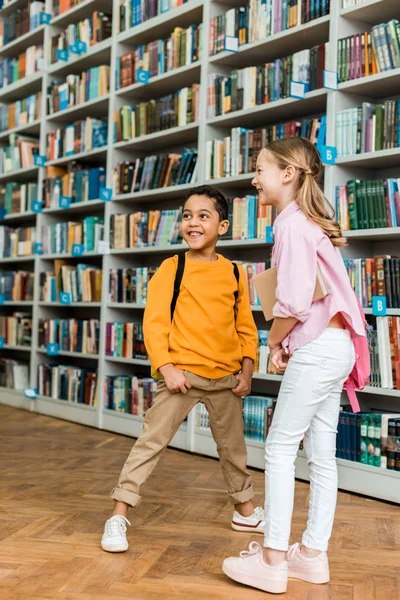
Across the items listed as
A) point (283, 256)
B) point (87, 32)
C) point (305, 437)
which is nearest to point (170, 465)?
point (305, 437)

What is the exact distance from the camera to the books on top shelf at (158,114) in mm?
4543

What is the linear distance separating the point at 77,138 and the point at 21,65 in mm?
1393

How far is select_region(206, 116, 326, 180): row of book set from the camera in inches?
150

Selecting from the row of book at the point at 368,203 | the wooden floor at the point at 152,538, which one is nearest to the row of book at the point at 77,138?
the row of book at the point at 368,203

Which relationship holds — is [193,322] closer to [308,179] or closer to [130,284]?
[308,179]

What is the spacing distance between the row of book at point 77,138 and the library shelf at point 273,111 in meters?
1.30

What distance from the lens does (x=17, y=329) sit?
20.4ft

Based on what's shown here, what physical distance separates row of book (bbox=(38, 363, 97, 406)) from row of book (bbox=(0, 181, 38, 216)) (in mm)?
1398

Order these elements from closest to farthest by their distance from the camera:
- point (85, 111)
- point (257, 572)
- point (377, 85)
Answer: point (257, 572) → point (377, 85) → point (85, 111)

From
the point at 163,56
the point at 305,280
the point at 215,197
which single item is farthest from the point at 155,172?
the point at 305,280

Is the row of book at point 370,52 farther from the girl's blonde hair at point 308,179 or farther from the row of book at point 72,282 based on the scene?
the row of book at point 72,282

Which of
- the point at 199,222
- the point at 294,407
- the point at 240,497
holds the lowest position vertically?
the point at 240,497

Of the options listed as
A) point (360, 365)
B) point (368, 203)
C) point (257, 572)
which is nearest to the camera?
point (257, 572)

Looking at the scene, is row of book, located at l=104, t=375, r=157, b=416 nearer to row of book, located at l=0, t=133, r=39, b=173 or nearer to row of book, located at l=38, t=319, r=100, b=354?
row of book, located at l=38, t=319, r=100, b=354
